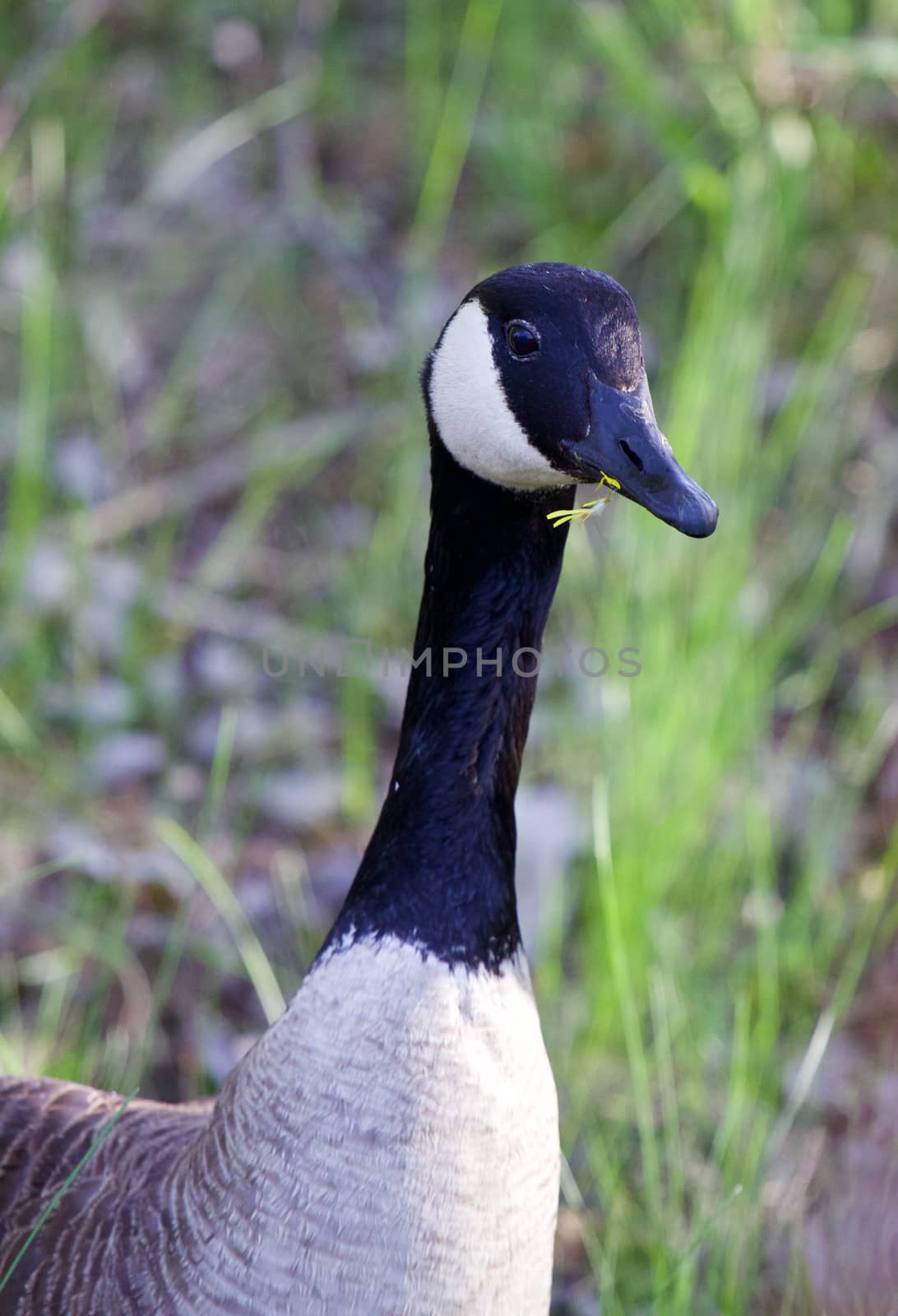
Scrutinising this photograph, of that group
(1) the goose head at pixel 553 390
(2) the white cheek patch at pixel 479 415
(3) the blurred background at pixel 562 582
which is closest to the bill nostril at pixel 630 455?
(1) the goose head at pixel 553 390

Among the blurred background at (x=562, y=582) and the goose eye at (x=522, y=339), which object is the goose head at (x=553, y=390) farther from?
the blurred background at (x=562, y=582)

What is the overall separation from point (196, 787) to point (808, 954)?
1625mm

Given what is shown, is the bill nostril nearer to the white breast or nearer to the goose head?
the goose head

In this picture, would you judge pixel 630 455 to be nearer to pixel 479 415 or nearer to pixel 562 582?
pixel 479 415

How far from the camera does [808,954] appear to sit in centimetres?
319

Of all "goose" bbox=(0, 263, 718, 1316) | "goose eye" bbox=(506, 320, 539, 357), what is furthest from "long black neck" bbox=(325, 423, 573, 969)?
"goose eye" bbox=(506, 320, 539, 357)

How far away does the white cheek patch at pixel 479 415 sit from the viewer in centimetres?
193

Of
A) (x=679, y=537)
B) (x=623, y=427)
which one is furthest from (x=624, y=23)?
(x=623, y=427)

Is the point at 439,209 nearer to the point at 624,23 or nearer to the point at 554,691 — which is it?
the point at 624,23

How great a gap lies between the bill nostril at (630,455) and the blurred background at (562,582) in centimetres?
67

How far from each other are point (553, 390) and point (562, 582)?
7.54 ft

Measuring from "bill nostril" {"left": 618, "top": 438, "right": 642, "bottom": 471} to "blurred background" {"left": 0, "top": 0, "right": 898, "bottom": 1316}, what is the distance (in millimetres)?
666

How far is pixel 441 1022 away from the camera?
192 centimetres

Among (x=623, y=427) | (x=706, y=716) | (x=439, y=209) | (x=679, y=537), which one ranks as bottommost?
(x=706, y=716)
